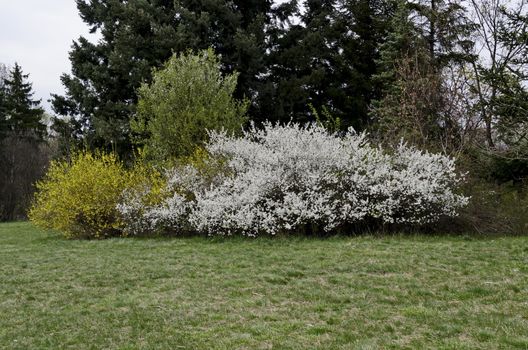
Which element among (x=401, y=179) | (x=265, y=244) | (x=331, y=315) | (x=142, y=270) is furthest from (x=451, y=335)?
(x=401, y=179)

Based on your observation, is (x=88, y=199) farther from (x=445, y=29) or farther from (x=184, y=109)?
(x=445, y=29)

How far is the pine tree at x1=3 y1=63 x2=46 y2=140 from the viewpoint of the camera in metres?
35.0

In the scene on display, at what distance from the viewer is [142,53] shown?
22.1m

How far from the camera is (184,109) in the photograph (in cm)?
1678

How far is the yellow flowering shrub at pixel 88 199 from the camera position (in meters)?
14.6

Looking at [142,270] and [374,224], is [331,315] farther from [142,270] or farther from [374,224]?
[374,224]

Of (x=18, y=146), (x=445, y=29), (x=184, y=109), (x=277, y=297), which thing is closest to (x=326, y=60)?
(x=445, y=29)

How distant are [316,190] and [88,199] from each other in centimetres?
685

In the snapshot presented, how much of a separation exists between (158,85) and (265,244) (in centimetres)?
831

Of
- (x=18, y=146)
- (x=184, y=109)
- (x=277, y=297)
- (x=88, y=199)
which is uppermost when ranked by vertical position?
(x=18, y=146)

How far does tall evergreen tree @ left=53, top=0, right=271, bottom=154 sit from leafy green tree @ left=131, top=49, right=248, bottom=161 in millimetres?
4434

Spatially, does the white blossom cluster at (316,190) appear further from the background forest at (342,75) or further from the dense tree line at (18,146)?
the dense tree line at (18,146)

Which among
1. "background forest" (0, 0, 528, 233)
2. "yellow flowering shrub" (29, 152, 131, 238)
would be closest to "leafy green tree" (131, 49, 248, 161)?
"background forest" (0, 0, 528, 233)

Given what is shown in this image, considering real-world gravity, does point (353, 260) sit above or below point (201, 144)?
below
